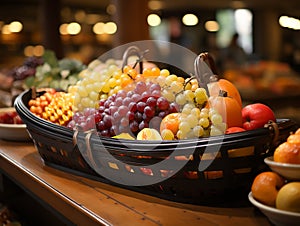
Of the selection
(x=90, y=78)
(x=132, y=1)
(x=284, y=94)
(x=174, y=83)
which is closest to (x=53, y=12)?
(x=132, y=1)

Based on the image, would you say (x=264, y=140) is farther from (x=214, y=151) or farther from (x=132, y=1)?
(x=132, y=1)

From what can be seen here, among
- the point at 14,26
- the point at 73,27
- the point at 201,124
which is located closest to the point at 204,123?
the point at 201,124

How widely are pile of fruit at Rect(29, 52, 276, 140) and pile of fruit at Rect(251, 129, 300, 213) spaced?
0.67ft

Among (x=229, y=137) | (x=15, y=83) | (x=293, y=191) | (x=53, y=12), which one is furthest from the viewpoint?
(x=53, y=12)

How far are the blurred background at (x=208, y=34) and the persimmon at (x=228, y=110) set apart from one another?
15.9ft

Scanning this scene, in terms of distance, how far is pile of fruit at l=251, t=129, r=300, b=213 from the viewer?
896 millimetres

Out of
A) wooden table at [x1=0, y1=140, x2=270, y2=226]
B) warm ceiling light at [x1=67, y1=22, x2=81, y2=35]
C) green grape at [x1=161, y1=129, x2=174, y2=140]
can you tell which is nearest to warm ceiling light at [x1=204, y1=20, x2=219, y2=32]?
warm ceiling light at [x1=67, y1=22, x2=81, y2=35]

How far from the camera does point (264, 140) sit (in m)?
1.04

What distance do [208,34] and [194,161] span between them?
1411cm

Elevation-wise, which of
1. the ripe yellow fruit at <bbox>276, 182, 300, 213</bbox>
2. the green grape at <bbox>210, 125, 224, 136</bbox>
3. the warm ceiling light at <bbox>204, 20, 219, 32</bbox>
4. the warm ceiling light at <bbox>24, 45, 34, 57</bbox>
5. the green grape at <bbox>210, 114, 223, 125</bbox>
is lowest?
the warm ceiling light at <bbox>24, 45, 34, 57</bbox>

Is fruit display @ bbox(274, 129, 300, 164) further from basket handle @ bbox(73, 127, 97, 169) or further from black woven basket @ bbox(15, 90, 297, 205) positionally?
basket handle @ bbox(73, 127, 97, 169)

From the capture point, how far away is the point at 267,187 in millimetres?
940

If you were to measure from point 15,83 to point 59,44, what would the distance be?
3369 mm

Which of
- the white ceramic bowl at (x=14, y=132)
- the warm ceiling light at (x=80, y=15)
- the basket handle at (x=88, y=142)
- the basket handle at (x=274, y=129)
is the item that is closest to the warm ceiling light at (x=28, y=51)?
the warm ceiling light at (x=80, y=15)
